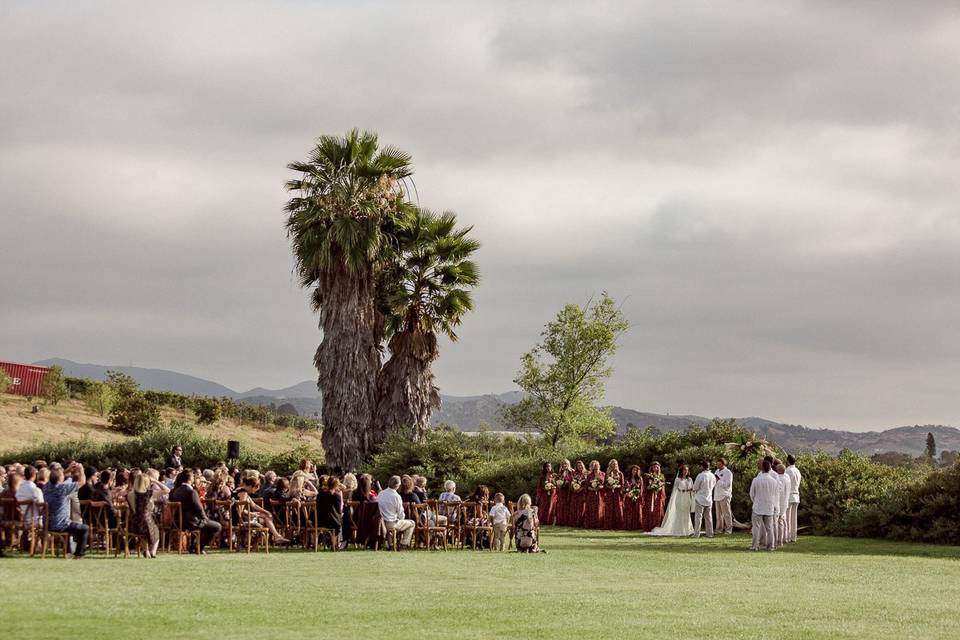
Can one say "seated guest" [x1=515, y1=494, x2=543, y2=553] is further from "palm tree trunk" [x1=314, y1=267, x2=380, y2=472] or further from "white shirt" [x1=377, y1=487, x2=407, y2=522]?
"palm tree trunk" [x1=314, y1=267, x2=380, y2=472]

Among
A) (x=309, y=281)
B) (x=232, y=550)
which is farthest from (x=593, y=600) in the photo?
(x=309, y=281)

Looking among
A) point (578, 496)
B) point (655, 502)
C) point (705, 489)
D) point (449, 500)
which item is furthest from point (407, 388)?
point (449, 500)

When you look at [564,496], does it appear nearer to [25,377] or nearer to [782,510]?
[782,510]

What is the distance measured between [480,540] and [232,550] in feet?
17.0

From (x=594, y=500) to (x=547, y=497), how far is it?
1.63 m

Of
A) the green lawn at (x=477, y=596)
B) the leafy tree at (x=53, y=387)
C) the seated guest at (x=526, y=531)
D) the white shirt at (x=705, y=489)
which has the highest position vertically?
the leafy tree at (x=53, y=387)

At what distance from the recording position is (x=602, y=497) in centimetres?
3000

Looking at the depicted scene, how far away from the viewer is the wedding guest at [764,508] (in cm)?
2264

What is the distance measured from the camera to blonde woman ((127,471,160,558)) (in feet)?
59.9

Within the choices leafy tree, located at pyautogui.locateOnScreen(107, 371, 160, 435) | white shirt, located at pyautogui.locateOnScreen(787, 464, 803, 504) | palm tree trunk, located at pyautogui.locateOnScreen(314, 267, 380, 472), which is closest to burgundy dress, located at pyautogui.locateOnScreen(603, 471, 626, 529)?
white shirt, located at pyautogui.locateOnScreen(787, 464, 803, 504)

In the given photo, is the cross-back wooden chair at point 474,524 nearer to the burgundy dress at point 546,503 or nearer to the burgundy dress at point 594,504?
the burgundy dress at point 594,504

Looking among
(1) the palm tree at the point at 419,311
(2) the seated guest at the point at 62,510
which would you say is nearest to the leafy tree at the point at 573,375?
(1) the palm tree at the point at 419,311

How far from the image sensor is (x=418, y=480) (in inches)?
973

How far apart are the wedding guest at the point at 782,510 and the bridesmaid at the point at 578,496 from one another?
7194 millimetres
